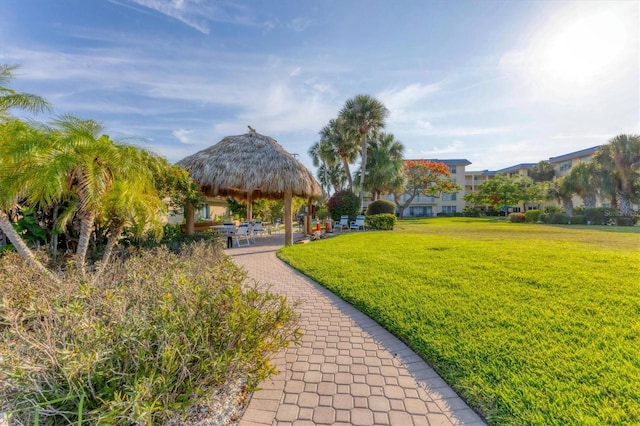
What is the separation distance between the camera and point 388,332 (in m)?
3.65

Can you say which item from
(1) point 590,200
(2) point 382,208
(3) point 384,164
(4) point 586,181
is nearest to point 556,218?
(4) point 586,181

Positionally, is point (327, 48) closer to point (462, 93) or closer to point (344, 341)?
point (462, 93)

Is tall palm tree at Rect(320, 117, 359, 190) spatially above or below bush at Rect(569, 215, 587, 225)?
above

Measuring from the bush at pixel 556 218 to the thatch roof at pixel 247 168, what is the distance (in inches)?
1022

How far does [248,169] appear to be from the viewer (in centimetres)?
1055

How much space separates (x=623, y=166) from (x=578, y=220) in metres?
5.26

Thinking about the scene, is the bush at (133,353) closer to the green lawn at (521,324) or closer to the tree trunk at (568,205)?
the green lawn at (521,324)

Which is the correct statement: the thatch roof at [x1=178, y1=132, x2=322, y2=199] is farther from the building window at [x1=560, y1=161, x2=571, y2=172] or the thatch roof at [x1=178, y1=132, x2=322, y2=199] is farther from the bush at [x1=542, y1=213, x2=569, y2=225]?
the building window at [x1=560, y1=161, x2=571, y2=172]

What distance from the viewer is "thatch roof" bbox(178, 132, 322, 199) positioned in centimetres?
1036

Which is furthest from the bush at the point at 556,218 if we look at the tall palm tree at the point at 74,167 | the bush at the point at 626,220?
the tall palm tree at the point at 74,167

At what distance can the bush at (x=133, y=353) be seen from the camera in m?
1.68

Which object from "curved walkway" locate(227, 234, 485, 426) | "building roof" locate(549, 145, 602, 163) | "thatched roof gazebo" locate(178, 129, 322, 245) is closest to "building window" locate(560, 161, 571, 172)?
"building roof" locate(549, 145, 602, 163)

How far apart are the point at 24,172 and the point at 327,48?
26.9ft

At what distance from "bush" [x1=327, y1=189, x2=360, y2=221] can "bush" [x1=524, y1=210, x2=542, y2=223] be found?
21.4m
